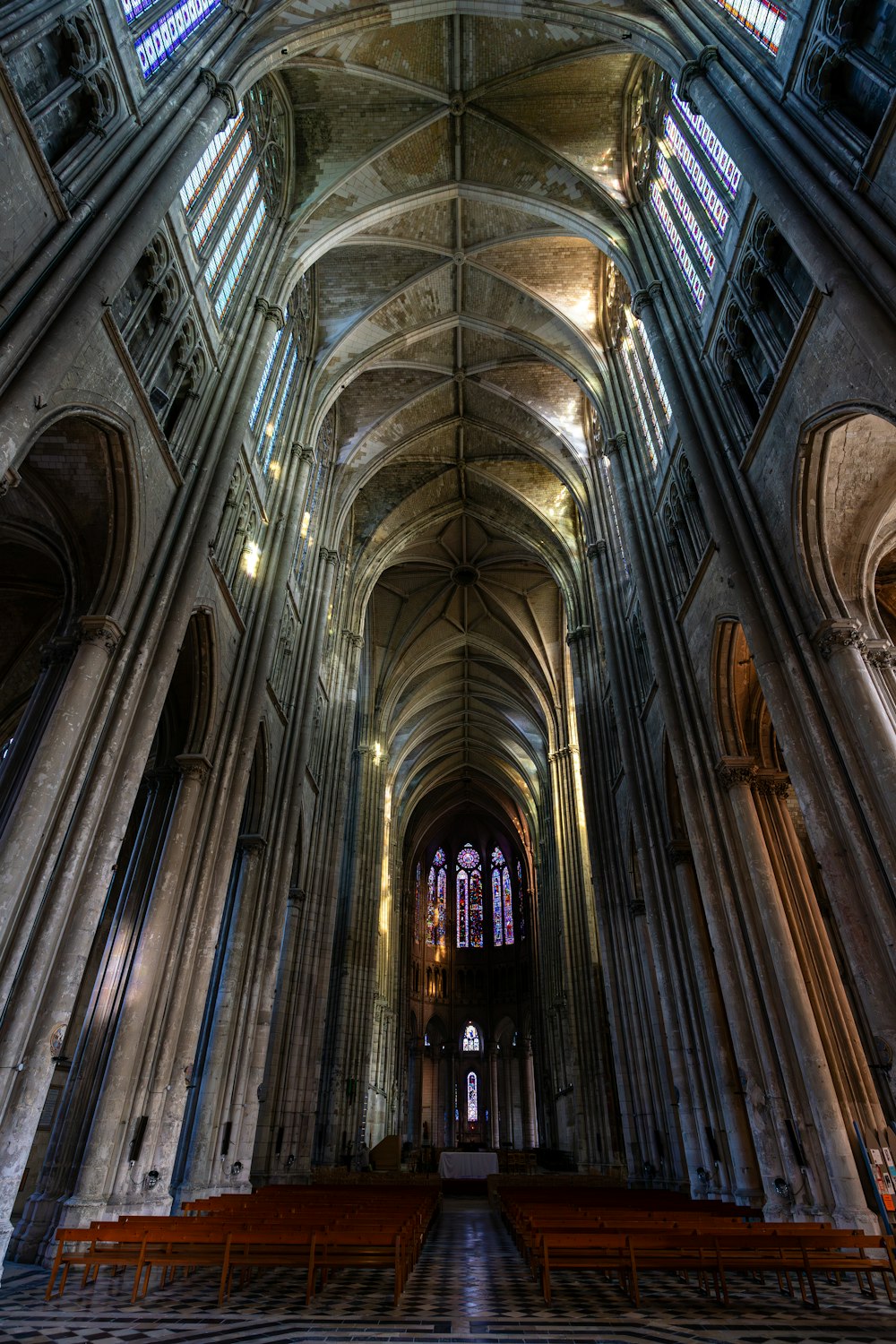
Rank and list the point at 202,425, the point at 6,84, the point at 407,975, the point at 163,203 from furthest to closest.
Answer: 1. the point at 407,975
2. the point at 202,425
3. the point at 163,203
4. the point at 6,84

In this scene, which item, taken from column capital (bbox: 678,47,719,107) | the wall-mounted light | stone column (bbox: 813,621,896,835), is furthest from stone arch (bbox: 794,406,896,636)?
the wall-mounted light

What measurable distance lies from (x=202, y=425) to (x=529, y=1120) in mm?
47161

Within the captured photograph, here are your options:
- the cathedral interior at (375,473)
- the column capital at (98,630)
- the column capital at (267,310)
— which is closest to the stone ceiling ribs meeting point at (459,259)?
the cathedral interior at (375,473)

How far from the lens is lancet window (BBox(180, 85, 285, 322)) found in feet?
42.3

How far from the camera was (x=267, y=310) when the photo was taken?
14.8m

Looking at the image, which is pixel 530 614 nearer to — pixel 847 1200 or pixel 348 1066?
pixel 348 1066

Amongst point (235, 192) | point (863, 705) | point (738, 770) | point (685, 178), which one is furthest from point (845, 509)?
point (235, 192)

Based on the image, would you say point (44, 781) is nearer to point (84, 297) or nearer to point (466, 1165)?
point (84, 297)

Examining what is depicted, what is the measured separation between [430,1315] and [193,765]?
8392mm

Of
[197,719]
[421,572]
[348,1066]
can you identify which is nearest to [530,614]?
[421,572]

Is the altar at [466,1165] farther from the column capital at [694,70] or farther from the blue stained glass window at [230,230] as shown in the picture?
the column capital at [694,70]

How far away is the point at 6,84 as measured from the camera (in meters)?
7.14

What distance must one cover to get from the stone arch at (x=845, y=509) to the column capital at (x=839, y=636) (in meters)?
0.18

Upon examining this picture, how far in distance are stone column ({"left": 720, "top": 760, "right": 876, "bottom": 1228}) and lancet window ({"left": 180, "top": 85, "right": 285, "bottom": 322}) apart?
39.7ft
